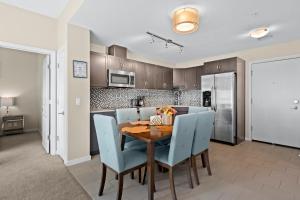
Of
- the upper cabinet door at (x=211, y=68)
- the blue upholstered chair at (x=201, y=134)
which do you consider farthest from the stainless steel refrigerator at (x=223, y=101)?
the blue upholstered chair at (x=201, y=134)

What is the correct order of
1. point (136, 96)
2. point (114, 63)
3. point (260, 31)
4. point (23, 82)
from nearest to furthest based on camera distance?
point (260, 31) → point (114, 63) → point (136, 96) → point (23, 82)

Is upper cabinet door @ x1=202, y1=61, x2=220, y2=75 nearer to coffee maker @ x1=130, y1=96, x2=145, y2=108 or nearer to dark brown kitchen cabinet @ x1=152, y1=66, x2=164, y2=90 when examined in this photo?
dark brown kitchen cabinet @ x1=152, y1=66, x2=164, y2=90

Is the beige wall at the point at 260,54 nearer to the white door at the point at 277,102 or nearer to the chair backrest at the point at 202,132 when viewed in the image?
the white door at the point at 277,102

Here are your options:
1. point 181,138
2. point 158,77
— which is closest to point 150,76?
point 158,77

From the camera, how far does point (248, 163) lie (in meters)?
2.75

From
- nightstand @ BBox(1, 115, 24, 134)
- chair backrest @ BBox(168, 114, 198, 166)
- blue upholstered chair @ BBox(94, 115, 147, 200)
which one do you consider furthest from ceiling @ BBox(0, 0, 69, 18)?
nightstand @ BBox(1, 115, 24, 134)

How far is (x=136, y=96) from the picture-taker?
4.65 meters

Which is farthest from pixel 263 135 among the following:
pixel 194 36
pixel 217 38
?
pixel 194 36

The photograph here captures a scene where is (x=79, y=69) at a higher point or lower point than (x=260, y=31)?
lower

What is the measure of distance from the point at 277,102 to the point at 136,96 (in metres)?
3.51

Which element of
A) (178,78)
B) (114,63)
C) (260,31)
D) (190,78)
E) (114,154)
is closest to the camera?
(114,154)

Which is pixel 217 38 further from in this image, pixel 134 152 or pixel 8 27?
pixel 8 27

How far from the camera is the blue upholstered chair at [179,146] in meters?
1.72

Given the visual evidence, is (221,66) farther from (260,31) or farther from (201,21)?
(201,21)
